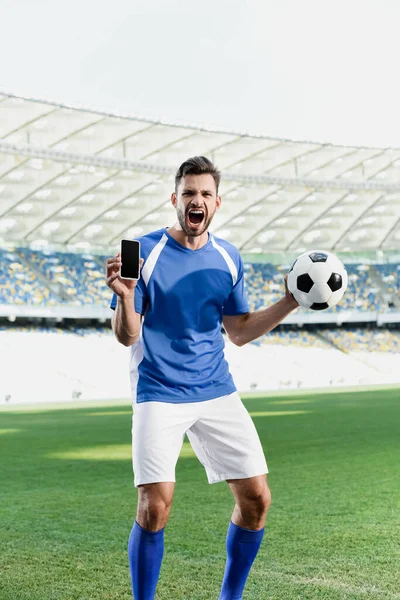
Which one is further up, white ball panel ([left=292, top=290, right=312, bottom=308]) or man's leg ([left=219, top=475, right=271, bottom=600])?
white ball panel ([left=292, top=290, right=312, bottom=308])

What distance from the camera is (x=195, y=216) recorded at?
375 cm

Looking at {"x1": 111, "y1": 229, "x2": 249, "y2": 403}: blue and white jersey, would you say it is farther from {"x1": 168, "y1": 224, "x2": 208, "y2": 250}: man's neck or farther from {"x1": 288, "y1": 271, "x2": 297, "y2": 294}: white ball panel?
{"x1": 288, "y1": 271, "x2": 297, "y2": 294}: white ball panel

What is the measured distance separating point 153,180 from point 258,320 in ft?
112

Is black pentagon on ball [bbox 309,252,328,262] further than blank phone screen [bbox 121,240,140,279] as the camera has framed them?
Yes

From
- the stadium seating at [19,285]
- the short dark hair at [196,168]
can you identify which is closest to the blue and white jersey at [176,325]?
the short dark hair at [196,168]

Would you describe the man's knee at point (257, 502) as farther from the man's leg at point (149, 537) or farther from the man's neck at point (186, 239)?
the man's neck at point (186, 239)

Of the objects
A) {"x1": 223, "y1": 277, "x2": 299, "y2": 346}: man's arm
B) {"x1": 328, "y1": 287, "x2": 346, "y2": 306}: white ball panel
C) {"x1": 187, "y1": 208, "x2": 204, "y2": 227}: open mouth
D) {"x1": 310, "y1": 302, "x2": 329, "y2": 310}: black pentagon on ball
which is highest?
{"x1": 187, "y1": 208, "x2": 204, "y2": 227}: open mouth

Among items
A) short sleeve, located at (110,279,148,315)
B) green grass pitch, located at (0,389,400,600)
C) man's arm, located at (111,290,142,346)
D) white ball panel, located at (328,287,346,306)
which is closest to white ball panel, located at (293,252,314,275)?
white ball panel, located at (328,287,346,306)

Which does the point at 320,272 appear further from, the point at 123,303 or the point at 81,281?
the point at 81,281

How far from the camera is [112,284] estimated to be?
3.45 metres

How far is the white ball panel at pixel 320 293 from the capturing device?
419 centimetres

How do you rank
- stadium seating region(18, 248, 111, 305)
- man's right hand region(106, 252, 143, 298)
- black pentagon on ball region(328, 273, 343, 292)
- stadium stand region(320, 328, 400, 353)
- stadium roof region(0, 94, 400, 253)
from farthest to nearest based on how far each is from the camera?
stadium stand region(320, 328, 400, 353) < stadium seating region(18, 248, 111, 305) < stadium roof region(0, 94, 400, 253) < black pentagon on ball region(328, 273, 343, 292) < man's right hand region(106, 252, 143, 298)

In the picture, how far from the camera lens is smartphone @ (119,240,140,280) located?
346 cm

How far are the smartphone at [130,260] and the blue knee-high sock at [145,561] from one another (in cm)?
118
